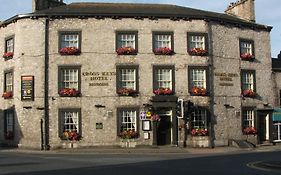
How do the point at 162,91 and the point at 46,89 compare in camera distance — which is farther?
the point at 162,91

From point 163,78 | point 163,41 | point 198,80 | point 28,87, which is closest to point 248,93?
point 198,80

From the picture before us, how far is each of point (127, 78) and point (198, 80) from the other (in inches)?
209

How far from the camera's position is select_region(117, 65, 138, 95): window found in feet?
102

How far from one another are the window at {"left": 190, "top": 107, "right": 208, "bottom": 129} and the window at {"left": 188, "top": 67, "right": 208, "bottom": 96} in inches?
52.0

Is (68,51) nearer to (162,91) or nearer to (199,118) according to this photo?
(162,91)

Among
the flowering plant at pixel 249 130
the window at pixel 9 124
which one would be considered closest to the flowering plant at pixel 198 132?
the flowering plant at pixel 249 130

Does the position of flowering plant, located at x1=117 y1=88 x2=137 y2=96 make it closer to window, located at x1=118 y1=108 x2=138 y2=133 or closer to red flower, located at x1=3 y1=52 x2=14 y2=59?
window, located at x1=118 y1=108 x2=138 y2=133

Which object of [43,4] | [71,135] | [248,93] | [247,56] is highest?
[43,4]

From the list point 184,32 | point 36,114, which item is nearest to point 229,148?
point 184,32

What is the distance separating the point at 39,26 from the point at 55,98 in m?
5.35

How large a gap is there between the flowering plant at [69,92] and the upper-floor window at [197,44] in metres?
8.81

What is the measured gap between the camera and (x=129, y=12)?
3144cm

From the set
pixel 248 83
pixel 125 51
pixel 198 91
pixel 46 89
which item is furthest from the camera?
pixel 248 83

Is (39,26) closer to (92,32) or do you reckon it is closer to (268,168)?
(92,32)
